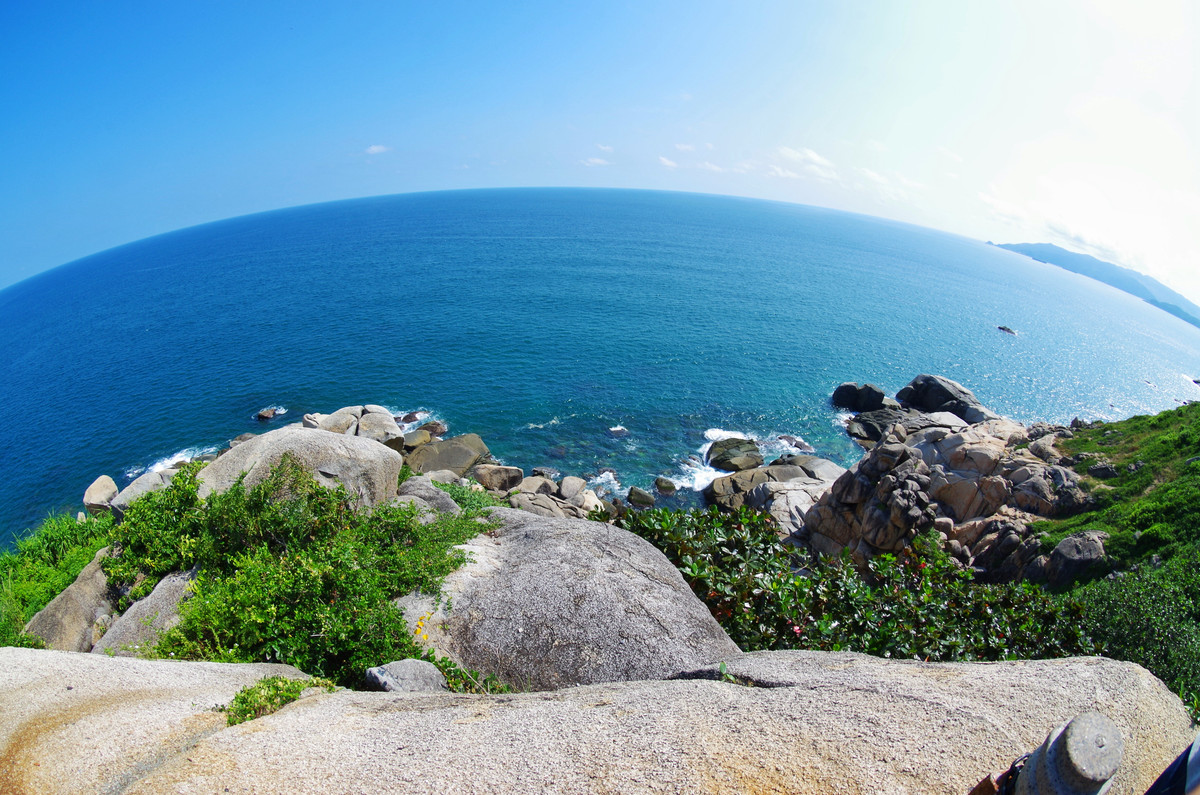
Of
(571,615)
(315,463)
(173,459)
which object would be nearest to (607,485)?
(315,463)

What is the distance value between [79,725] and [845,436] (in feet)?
168

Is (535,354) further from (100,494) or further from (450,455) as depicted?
(100,494)

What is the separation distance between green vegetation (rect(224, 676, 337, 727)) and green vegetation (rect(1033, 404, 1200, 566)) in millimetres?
27728

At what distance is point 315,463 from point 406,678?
9.54 meters

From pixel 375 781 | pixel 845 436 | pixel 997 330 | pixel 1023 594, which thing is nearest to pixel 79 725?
pixel 375 781

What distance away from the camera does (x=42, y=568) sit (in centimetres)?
1930

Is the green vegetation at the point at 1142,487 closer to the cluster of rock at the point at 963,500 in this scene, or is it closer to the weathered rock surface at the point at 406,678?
the cluster of rock at the point at 963,500

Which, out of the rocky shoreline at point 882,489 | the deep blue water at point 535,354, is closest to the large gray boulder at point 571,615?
the rocky shoreline at point 882,489

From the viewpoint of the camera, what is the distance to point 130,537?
14.8 m

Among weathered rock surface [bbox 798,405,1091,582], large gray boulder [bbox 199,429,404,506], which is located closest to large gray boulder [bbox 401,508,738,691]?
large gray boulder [bbox 199,429,404,506]

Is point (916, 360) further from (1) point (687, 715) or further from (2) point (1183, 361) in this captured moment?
(1) point (687, 715)

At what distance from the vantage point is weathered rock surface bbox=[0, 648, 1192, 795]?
18.0ft

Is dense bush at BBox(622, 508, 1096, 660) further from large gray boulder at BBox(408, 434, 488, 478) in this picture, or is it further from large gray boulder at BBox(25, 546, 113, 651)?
large gray boulder at BBox(408, 434, 488, 478)

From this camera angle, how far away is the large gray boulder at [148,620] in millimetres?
11938
